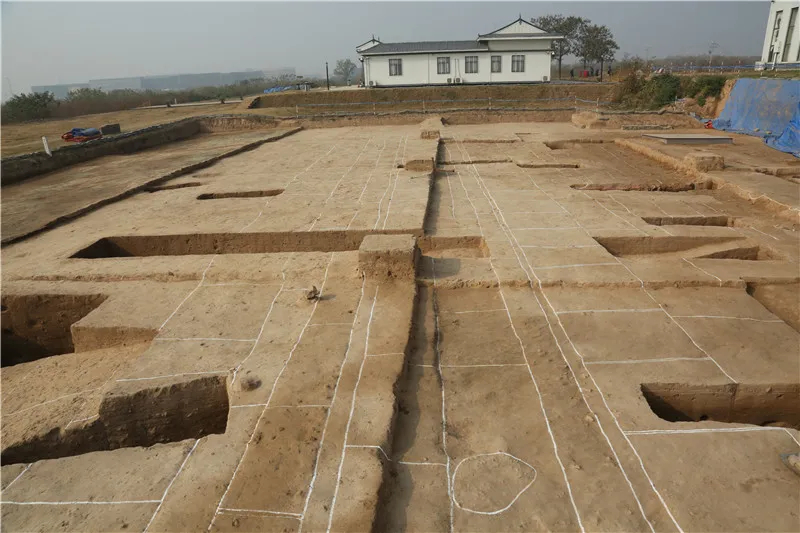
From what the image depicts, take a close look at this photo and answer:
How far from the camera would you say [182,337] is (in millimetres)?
4633

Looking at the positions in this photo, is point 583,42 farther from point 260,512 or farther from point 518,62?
point 260,512

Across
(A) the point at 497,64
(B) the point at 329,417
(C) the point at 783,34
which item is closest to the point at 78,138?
(B) the point at 329,417

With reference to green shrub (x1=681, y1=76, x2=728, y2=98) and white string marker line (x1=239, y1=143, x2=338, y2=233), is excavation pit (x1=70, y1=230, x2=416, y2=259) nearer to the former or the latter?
white string marker line (x1=239, y1=143, x2=338, y2=233)

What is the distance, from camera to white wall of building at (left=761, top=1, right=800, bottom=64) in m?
24.8

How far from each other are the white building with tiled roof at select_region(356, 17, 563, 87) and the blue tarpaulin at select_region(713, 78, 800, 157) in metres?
13.4

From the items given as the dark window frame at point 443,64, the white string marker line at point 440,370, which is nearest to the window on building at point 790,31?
the dark window frame at point 443,64

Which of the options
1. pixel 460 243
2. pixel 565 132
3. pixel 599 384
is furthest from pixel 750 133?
pixel 599 384

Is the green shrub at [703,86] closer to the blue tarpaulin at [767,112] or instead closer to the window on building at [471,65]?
the blue tarpaulin at [767,112]

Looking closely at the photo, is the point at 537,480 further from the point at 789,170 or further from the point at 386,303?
the point at 789,170

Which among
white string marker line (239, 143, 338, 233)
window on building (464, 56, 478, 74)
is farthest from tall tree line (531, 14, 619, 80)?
white string marker line (239, 143, 338, 233)

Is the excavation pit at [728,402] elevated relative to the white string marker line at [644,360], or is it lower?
lower

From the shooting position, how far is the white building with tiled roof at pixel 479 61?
2853 cm

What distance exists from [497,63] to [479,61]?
1014 millimetres

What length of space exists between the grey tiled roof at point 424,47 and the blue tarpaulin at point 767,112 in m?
15.4
